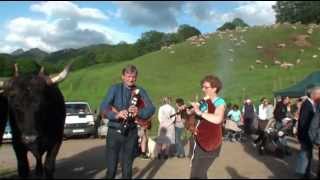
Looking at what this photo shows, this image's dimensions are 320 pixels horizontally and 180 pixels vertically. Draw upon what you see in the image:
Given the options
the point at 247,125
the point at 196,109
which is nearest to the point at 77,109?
the point at 247,125

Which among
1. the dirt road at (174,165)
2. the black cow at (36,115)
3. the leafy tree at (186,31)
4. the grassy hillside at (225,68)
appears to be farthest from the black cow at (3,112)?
the leafy tree at (186,31)

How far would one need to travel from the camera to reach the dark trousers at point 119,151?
9609 millimetres

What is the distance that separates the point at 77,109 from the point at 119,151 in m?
20.4

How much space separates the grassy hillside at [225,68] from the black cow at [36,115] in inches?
1614

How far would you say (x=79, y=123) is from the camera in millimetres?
29219

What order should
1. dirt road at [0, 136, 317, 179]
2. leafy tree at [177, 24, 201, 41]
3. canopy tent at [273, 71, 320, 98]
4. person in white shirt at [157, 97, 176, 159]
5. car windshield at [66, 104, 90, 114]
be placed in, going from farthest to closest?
1. leafy tree at [177, 24, 201, 41]
2. car windshield at [66, 104, 90, 114]
3. canopy tent at [273, 71, 320, 98]
4. person in white shirt at [157, 97, 176, 159]
5. dirt road at [0, 136, 317, 179]

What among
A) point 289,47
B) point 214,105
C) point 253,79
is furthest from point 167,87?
point 214,105

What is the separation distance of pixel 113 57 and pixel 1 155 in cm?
10109

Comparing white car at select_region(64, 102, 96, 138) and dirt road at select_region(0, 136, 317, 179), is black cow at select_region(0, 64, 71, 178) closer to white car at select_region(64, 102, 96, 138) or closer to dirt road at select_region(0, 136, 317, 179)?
dirt road at select_region(0, 136, 317, 179)

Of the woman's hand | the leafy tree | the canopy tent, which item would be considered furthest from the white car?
the leafy tree

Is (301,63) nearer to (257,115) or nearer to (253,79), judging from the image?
(253,79)

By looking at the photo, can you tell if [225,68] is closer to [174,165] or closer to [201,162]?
[174,165]

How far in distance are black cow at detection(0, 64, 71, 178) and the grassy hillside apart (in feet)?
134

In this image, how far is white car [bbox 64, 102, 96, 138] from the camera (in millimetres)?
28984
